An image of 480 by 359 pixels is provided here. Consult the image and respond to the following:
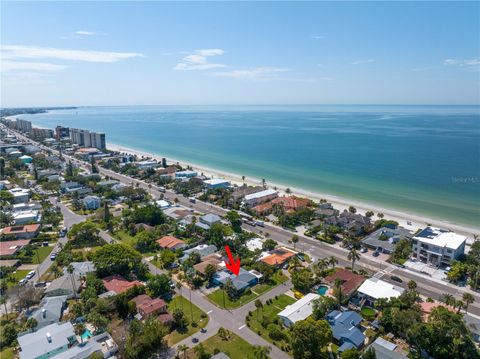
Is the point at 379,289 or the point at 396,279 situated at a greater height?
the point at 379,289

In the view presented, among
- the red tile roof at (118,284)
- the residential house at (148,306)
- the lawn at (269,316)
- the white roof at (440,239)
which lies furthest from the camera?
the white roof at (440,239)

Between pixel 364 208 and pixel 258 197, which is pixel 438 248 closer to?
pixel 364 208

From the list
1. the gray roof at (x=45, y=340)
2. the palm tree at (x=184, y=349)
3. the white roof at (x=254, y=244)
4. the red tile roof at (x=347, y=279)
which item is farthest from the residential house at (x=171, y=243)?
the red tile roof at (x=347, y=279)

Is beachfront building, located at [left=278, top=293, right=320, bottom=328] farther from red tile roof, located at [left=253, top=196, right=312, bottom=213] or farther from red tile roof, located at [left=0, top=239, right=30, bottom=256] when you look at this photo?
red tile roof, located at [left=0, top=239, right=30, bottom=256]

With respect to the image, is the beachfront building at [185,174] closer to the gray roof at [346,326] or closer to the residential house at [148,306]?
the residential house at [148,306]

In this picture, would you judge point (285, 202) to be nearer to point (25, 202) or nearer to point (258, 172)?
point (258, 172)

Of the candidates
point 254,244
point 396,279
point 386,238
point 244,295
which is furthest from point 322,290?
point 386,238

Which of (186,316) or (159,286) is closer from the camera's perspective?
(186,316)
